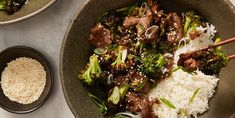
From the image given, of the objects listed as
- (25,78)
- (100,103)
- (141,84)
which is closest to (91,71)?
(100,103)

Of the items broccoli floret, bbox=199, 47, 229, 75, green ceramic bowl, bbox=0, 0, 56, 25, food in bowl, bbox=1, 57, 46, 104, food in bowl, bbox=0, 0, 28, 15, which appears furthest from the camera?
food in bowl, bbox=1, 57, 46, 104

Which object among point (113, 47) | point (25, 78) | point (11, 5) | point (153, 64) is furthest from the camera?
point (25, 78)

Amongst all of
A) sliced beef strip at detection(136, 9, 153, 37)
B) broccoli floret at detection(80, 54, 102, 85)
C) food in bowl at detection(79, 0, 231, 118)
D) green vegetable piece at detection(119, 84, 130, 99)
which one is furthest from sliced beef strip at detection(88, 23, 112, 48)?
green vegetable piece at detection(119, 84, 130, 99)

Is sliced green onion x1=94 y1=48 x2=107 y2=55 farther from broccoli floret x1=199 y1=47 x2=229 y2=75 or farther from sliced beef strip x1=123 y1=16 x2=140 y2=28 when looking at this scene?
broccoli floret x1=199 y1=47 x2=229 y2=75

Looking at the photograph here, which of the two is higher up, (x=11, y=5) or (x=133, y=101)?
(x=11, y=5)

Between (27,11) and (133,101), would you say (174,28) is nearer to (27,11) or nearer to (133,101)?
(133,101)

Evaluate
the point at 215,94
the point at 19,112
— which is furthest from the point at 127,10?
the point at 19,112
